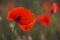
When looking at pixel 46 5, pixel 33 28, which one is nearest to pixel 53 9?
pixel 46 5

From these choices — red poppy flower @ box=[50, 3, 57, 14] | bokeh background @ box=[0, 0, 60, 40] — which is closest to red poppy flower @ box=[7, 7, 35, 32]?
bokeh background @ box=[0, 0, 60, 40]

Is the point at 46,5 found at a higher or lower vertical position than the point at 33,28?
higher

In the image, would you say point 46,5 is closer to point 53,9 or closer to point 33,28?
point 53,9

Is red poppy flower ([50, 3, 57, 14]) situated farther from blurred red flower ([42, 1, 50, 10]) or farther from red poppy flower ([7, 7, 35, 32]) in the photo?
red poppy flower ([7, 7, 35, 32])

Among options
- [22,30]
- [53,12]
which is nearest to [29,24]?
[22,30]

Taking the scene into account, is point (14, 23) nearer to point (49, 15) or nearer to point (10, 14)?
point (10, 14)

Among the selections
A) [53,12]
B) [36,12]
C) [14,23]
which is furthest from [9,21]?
[53,12]

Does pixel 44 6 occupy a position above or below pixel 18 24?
above

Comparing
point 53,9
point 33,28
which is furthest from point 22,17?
point 53,9
